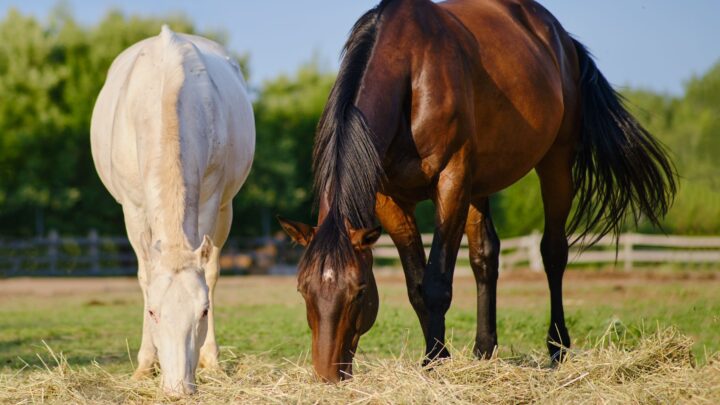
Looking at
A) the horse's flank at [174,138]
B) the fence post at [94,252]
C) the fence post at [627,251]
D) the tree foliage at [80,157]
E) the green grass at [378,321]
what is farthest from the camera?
the tree foliage at [80,157]

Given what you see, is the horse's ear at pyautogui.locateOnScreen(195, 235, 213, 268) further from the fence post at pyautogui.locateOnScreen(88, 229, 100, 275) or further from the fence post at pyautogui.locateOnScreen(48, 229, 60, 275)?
the fence post at pyautogui.locateOnScreen(48, 229, 60, 275)

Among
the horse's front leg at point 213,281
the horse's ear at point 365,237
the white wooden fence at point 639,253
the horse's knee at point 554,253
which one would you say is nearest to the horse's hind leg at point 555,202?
the horse's knee at point 554,253

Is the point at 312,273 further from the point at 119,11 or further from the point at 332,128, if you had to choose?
the point at 119,11

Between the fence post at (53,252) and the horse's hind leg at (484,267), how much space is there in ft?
71.4

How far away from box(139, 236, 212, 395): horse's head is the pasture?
146 millimetres

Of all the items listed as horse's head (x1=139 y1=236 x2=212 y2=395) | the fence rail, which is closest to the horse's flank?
horse's head (x1=139 y1=236 x2=212 y2=395)

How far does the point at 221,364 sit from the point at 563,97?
2.98 m

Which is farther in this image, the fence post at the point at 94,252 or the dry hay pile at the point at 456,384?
the fence post at the point at 94,252

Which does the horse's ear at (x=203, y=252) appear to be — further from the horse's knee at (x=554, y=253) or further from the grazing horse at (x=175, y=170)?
the horse's knee at (x=554, y=253)

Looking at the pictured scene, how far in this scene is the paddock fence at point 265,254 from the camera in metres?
23.1

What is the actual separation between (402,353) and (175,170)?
1.53 meters

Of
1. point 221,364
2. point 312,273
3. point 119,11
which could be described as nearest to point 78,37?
point 119,11

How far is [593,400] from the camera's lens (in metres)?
4.22

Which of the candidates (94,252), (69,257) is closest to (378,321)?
(69,257)
